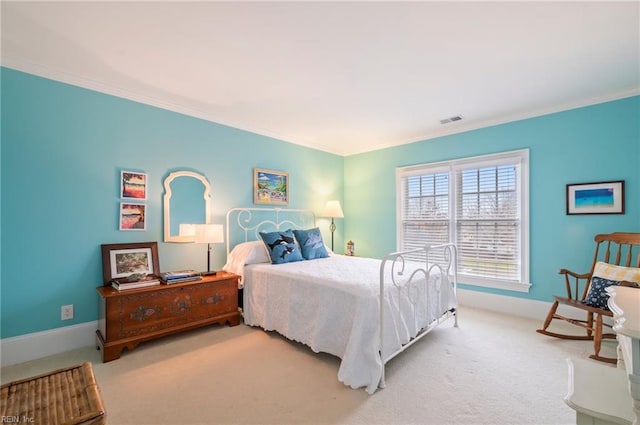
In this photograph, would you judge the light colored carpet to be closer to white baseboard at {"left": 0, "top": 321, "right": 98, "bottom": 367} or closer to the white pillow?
white baseboard at {"left": 0, "top": 321, "right": 98, "bottom": 367}

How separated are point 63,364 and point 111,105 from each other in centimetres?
237

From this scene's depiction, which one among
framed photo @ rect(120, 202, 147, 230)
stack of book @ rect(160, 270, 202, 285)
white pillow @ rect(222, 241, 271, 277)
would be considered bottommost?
stack of book @ rect(160, 270, 202, 285)

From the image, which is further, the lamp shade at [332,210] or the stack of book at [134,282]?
the lamp shade at [332,210]

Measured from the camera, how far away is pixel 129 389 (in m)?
1.96

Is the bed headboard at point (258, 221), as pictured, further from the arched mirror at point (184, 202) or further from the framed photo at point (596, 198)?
the framed photo at point (596, 198)

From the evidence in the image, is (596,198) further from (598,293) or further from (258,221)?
(258,221)

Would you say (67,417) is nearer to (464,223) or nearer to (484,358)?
(484,358)

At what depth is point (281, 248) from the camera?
Result: 3.31m

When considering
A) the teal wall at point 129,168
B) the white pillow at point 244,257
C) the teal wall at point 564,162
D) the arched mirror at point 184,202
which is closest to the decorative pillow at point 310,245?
the white pillow at point 244,257

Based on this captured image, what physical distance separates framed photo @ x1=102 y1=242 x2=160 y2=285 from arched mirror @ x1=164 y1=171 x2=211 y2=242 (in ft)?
0.75

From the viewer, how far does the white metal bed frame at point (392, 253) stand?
2312 mm

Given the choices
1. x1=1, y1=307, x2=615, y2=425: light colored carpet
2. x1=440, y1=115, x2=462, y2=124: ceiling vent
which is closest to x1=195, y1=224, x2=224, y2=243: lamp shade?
x1=1, y1=307, x2=615, y2=425: light colored carpet

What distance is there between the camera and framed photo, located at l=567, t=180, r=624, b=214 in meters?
2.87

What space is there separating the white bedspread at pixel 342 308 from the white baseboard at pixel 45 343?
1.47m
